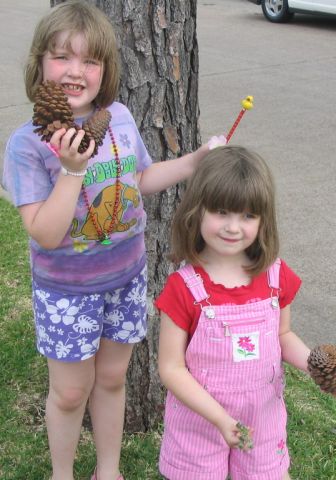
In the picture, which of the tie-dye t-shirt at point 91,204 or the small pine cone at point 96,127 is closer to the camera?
the small pine cone at point 96,127

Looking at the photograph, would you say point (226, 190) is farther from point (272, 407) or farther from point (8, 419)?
point (8, 419)

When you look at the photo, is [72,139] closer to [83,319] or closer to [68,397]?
[83,319]

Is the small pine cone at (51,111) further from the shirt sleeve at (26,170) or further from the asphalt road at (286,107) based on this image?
the asphalt road at (286,107)

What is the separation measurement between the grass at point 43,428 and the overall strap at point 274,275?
1.13 meters

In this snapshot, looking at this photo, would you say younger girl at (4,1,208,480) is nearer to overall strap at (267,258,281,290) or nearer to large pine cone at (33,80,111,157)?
large pine cone at (33,80,111,157)

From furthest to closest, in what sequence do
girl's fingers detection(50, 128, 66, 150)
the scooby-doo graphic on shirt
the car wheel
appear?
1. the car wheel
2. the scooby-doo graphic on shirt
3. girl's fingers detection(50, 128, 66, 150)

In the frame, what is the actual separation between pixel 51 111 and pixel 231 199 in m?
0.51

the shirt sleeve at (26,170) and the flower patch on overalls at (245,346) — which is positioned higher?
the shirt sleeve at (26,170)

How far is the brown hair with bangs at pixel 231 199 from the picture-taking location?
195cm

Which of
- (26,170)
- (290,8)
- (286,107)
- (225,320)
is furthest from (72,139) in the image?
(290,8)

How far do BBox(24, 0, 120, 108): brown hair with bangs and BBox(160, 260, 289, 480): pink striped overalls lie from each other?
66 centimetres

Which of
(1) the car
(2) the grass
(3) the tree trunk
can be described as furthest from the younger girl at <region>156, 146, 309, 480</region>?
(1) the car

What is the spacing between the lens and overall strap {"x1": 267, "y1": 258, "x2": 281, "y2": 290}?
2107mm

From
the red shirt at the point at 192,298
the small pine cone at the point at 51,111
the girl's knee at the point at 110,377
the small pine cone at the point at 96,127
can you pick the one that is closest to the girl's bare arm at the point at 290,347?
the red shirt at the point at 192,298
